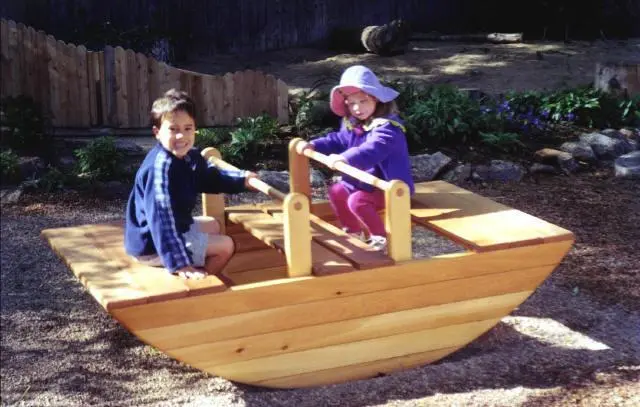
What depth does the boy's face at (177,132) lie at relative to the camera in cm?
416

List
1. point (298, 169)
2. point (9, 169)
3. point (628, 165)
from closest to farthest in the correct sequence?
point (298, 169) → point (9, 169) → point (628, 165)

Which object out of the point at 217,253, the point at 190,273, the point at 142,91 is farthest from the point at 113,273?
the point at 142,91

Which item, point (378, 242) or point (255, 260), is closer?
point (378, 242)

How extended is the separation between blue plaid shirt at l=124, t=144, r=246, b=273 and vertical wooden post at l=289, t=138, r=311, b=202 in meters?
0.54

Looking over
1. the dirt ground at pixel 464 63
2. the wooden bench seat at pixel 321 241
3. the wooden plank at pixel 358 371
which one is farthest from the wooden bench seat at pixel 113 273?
the dirt ground at pixel 464 63

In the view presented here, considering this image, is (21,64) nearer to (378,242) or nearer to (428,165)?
(428,165)

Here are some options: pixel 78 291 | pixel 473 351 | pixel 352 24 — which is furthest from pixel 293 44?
pixel 473 351

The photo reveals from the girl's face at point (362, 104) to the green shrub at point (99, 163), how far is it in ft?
12.0

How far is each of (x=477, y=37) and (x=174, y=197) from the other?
12.1 meters

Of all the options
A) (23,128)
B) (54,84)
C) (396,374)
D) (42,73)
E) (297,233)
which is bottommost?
(396,374)

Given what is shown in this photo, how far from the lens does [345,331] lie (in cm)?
434

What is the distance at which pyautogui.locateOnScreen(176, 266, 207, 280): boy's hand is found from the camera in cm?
408

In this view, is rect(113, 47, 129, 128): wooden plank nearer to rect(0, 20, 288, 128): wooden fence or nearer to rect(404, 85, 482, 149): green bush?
rect(0, 20, 288, 128): wooden fence

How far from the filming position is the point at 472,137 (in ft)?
29.5
